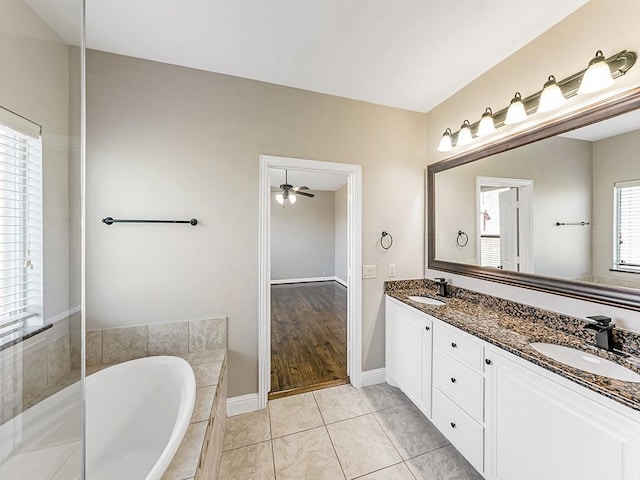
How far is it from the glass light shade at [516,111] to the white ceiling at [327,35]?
1.29 feet

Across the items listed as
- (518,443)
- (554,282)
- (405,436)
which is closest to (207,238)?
(405,436)

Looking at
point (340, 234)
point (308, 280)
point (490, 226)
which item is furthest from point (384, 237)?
point (308, 280)

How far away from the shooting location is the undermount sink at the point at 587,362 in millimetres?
1017

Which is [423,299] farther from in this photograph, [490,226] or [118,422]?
[118,422]

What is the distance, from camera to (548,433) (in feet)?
3.35

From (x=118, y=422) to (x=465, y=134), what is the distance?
10.3ft

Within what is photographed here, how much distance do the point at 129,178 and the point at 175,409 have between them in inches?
61.9

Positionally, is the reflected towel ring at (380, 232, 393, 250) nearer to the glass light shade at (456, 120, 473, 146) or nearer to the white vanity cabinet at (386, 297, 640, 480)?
the white vanity cabinet at (386, 297, 640, 480)

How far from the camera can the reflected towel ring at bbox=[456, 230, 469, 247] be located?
2063mm

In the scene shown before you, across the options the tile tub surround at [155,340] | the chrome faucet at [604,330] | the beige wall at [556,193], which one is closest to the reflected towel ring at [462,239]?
the beige wall at [556,193]

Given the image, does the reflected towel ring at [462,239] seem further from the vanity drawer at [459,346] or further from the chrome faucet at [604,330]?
the chrome faucet at [604,330]

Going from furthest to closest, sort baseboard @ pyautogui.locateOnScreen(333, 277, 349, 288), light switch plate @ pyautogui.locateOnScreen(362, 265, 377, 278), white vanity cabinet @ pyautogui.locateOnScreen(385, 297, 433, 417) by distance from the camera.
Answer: baseboard @ pyautogui.locateOnScreen(333, 277, 349, 288)
light switch plate @ pyautogui.locateOnScreen(362, 265, 377, 278)
white vanity cabinet @ pyautogui.locateOnScreen(385, 297, 433, 417)

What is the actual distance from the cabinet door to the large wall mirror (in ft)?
2.02

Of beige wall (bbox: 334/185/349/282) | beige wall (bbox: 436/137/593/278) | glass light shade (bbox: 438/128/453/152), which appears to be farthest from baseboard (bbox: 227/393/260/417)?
beige wall (bbox: 334/185/349/282)
